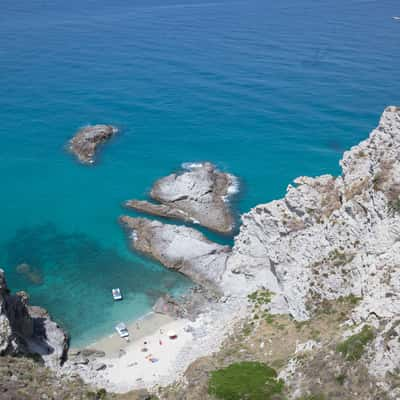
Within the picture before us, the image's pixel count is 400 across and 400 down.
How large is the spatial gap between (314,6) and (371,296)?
154m

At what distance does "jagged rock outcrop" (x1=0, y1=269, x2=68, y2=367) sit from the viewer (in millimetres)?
40562

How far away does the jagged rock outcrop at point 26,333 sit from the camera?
133 ft

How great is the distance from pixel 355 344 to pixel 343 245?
11.7 meters

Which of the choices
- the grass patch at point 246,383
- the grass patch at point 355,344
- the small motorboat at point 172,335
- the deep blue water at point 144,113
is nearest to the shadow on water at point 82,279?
the deep blue water at point 144,113

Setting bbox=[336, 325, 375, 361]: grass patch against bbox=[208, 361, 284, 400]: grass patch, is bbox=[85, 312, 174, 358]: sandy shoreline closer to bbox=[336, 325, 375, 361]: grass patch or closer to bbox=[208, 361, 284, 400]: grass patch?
bbox=[208, 361, 284, 400]: grass patch

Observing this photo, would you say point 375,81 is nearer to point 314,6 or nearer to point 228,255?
point 228,255

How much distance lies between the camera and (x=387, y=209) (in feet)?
130

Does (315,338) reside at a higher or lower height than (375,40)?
lower

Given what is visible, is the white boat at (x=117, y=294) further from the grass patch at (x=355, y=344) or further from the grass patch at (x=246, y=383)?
the grass patch at (x=355, y=344)

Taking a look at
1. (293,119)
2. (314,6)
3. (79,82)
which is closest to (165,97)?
(79,82)

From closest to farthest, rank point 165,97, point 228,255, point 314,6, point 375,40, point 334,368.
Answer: point 334,368 → point 228,255 → point 165,97 → point 375,40 → point 314,6

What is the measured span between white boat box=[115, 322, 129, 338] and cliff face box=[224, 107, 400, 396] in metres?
12.0

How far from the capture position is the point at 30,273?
5669 centimetres

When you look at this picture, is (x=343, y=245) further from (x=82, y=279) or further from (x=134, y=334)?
(x=82, y=279)
